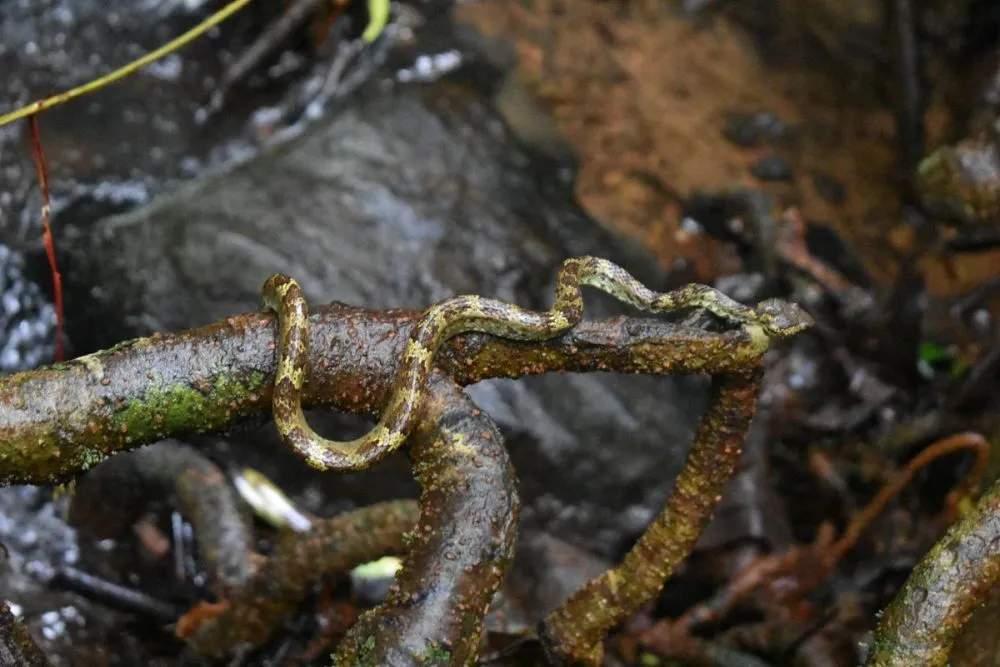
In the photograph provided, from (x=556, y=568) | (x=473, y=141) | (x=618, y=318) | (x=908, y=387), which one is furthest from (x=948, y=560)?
(x=473, y=141)

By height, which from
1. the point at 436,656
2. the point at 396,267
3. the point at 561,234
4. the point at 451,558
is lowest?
the point at 561,234

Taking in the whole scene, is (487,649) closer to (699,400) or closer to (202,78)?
(699,400)

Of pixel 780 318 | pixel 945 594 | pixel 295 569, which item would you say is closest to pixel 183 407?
pixel 295 569

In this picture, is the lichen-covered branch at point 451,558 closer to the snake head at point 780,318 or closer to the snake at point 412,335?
the snake at point 412,335

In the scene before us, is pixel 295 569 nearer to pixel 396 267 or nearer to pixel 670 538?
pixel 670 538

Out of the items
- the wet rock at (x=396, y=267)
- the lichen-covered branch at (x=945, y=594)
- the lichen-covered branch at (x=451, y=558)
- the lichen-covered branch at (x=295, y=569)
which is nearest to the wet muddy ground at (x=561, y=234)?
the wet rock at (x=396, y=267)

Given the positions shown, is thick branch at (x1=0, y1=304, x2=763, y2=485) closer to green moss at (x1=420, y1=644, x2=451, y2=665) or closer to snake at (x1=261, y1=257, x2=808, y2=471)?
snake at (x1=261, y1=257, x2=808, y2=471)
